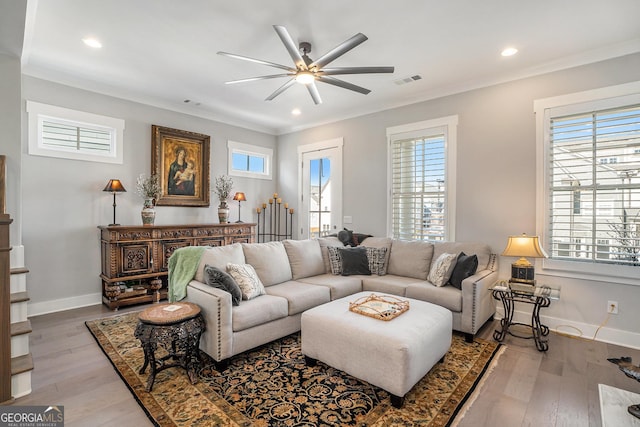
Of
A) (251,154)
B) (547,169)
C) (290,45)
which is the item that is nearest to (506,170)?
(547,169)

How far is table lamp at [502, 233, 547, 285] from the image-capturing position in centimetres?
314

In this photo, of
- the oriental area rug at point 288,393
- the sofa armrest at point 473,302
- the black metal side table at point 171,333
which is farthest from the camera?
the sofa armrest at point 473,302

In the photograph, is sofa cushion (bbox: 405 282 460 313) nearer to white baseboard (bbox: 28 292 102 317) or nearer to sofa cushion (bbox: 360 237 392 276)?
sofa cushion (bbox: 360 237 392 276)

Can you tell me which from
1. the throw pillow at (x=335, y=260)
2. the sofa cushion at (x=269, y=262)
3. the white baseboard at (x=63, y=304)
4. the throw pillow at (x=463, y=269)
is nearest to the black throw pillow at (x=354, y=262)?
the throw pillow at (x=335, y=260)

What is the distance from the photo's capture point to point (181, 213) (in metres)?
5.09

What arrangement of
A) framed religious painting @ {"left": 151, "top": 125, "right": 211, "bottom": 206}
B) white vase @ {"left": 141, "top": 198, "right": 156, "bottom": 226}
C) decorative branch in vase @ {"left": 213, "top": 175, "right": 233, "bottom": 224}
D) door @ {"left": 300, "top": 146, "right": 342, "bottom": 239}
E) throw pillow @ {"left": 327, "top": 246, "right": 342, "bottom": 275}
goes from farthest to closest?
door @ {"left": 300, "top": 146, "right": 342, "bottom": 239} < decorative branch in vase @ {"left": 213, "top": 175, "right": 233, "bottom": 224} < framed religious painting @ {"left": 151, "top": 125, "right": 211, "bottom": 206} < white vase @ {"left": 141, "top": 198, "right": 156, "bottom": 226} < throw pillow @ {"left": 327, "top": 246, "right": 342, "bottom": 275}

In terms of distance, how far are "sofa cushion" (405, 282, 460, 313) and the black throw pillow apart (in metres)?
0.72

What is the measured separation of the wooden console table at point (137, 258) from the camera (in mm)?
3994

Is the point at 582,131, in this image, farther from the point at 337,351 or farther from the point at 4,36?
the point at 4,36

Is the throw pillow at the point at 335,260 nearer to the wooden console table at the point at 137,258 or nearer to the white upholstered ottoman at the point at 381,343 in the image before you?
the white upholstered ottoman at the point at 381,343

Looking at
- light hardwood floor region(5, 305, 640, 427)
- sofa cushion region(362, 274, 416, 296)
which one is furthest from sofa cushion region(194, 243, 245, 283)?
sofa cushion region(362, 274, 416, 296)

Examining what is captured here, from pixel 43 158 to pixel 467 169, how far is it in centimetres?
548

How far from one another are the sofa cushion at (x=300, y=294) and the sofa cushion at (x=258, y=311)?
0.09 meters

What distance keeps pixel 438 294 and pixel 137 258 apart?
153 inches
